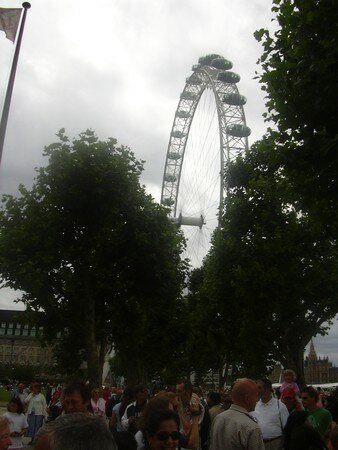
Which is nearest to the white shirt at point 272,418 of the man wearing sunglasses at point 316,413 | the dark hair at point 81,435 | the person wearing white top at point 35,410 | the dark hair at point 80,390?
the man wearing sunglasses at point 316,413

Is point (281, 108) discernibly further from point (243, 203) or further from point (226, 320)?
point (226, 320)

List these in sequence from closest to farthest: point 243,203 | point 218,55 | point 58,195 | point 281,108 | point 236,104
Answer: point 281,108, point 58,195, point 243,203, point 236,104, point 218,55

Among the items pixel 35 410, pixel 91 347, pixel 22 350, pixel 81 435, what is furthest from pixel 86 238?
pixel 22 350

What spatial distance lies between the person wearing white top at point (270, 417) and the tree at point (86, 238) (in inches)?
674

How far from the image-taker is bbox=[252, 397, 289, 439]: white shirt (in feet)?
31.5

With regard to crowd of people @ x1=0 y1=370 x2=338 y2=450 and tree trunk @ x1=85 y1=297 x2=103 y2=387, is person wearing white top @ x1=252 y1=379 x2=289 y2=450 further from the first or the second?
tree trunk @ x1=85 y1=297 x2=103 y2=387

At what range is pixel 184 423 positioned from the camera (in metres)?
8.23

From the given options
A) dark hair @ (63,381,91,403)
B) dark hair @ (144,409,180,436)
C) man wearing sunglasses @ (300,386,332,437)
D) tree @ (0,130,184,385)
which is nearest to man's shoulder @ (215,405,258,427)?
dark hair @ (144,409,180,436)

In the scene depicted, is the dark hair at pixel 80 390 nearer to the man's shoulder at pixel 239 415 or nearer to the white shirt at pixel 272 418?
the man's shoulder at pixel 239 415

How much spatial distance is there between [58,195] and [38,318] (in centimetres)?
788

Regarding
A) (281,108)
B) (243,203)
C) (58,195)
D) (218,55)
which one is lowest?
(281,108)

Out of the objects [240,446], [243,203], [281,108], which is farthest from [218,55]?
[240,446]

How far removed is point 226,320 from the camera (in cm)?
3853

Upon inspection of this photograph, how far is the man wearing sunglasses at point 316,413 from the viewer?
28.3 feet
